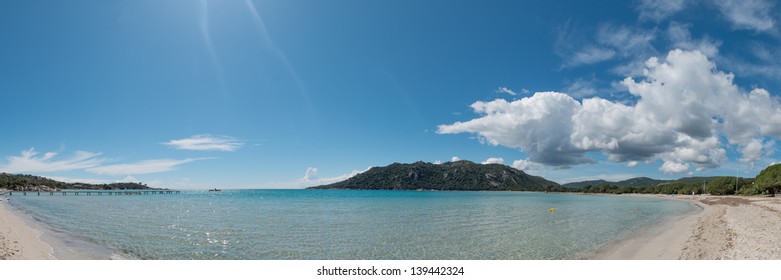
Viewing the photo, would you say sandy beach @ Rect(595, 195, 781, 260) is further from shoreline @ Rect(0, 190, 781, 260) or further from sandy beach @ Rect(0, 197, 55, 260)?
sandy beach @ Rect(0, 197, 55, 260)

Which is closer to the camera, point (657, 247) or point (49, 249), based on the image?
point (49, 249)

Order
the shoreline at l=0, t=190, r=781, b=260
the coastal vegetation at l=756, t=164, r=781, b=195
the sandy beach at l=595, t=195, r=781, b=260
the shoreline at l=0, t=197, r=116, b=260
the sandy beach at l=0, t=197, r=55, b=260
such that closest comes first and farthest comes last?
the sandy beach at l=0, t=197, r=55, b=260 → the sandy beach at l=595, t=195, r=781, b=260 → the shoreline at l=0, t=190, r=781, b=260 → the shoreline at l=0, t=197, r=116, b=260 → the coastal vegetation at l=756, t=164, r=781, b=195

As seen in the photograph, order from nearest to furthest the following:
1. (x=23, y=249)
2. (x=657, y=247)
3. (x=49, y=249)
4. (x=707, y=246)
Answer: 1. (x=23, y=249)
2. (x=707, y=246)
3. (x=49, y=249)
4. (x=657, y=247)

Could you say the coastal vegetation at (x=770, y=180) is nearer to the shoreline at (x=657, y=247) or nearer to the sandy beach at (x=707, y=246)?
the sandy beach at (x=707, y=246)

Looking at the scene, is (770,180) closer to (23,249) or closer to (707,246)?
(707,246)

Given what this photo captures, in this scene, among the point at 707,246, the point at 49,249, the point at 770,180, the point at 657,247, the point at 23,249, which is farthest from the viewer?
the point at 770,180

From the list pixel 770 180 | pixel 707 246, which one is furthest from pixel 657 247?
pixel 770 180

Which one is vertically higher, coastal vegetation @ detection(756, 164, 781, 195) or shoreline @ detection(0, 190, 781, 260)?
coastal vegetation @ detection(756, 164, 781, 195)

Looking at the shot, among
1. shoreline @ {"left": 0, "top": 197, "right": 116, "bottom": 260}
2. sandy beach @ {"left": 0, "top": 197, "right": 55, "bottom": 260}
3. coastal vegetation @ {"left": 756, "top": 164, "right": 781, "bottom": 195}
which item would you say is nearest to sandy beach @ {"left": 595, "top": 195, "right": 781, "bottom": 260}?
shoreline @ {"left": 0, "top": 197, "right": 116, "bottom": 260}

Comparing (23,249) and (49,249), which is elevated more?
(23,249)

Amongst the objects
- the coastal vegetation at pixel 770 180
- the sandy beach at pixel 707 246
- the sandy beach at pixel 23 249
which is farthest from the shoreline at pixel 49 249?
the coastal vegetation at pixel 770 180
